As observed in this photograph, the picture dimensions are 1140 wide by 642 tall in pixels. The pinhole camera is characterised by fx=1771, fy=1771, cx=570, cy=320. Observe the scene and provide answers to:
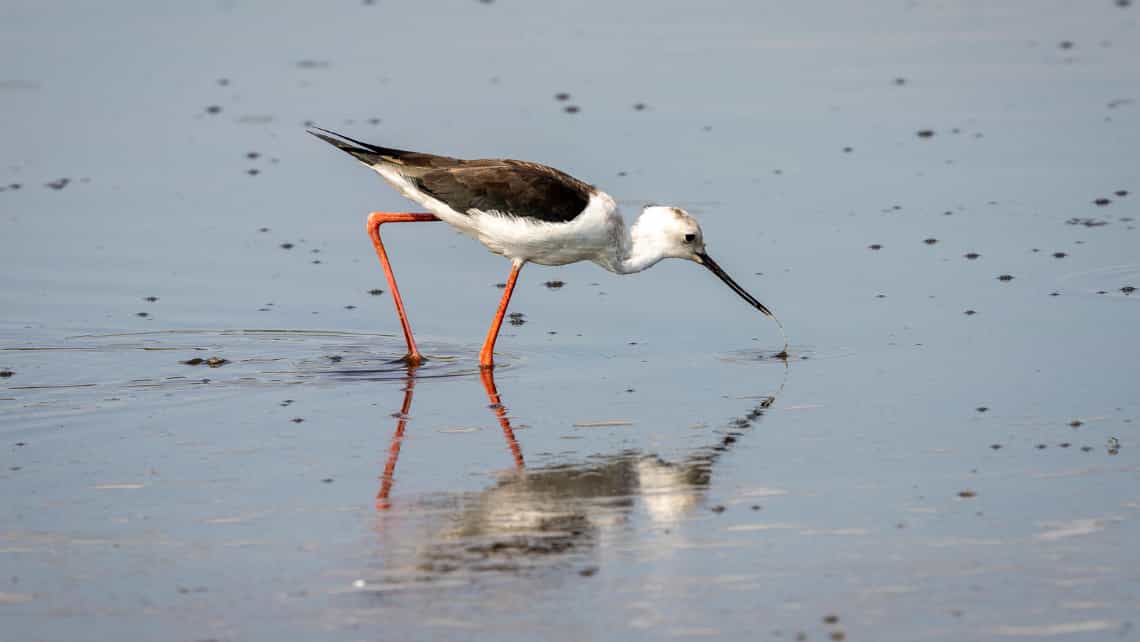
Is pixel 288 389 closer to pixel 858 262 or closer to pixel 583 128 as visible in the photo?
pixel 858 262

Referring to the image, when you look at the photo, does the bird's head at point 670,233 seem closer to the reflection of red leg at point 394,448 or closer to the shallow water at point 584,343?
the shallow water at point 584,343

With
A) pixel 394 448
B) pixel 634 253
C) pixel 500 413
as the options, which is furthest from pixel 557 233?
pixel 394 448

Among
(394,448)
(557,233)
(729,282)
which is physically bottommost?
(394,448)

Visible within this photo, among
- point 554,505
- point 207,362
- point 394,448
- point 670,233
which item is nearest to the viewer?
point 554,505

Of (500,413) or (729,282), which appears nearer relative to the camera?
(500,413)

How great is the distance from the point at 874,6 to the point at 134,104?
25.5 feet

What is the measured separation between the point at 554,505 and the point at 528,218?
279 cm

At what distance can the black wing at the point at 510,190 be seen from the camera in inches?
372

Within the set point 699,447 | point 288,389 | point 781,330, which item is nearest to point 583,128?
point 781,330

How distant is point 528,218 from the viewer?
945 centimetres

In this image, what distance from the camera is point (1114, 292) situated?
396 inches

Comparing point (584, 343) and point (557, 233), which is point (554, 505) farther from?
point (557, 233)

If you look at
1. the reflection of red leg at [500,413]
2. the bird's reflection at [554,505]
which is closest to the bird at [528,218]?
the reflection of red leg at [500,413]

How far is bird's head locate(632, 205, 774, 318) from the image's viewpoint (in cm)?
980
